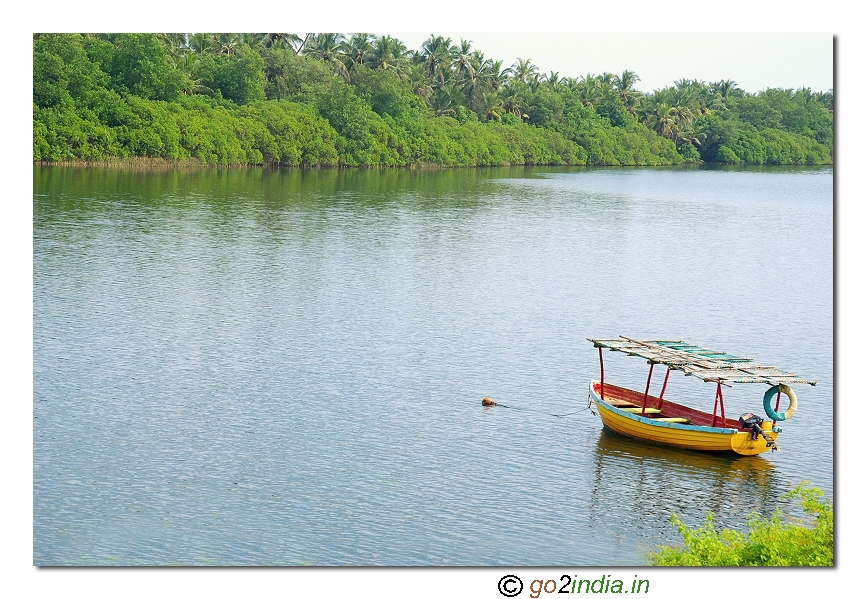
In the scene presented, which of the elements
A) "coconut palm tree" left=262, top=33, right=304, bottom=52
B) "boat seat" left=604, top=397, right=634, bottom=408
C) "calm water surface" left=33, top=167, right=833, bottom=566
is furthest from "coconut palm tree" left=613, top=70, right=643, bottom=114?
"boat seat" left=604, top=397, right=634, bottom=408

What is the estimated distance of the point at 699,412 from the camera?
2631 centimetres

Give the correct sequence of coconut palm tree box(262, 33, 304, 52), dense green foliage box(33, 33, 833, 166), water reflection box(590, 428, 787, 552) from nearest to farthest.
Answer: water reflection box(590, 428, 787, 552) < dense green foliage box(33, 33, 833, 166) < coconut palm tree box(262, 33, 304, 52)

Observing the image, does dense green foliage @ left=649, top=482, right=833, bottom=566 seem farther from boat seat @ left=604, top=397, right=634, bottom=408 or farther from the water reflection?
boat seat @ left=604, top=397, right=634, bottom=408

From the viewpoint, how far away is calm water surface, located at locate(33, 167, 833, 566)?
2059 cm

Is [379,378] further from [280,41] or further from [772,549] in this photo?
[280,41]

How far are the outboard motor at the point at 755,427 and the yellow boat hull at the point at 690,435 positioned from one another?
7 centimetres

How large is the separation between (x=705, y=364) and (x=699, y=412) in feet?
5.42

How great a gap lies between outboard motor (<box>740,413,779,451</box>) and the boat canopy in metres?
0.97

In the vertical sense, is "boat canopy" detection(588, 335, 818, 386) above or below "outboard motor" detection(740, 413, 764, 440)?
above

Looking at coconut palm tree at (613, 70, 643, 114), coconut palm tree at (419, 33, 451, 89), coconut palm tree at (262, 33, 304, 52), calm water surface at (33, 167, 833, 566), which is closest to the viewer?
calm water surface at (33, 167, 833, 566)

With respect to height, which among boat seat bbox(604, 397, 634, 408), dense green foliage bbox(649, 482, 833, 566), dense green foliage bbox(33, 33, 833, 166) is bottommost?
dense green foliage bbox(649, 482, 833, 566)

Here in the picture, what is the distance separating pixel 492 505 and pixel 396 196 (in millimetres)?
56424

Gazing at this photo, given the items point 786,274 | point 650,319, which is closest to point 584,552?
point 650,319

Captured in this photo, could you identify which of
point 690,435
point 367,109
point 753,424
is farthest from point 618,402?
point 367,109
